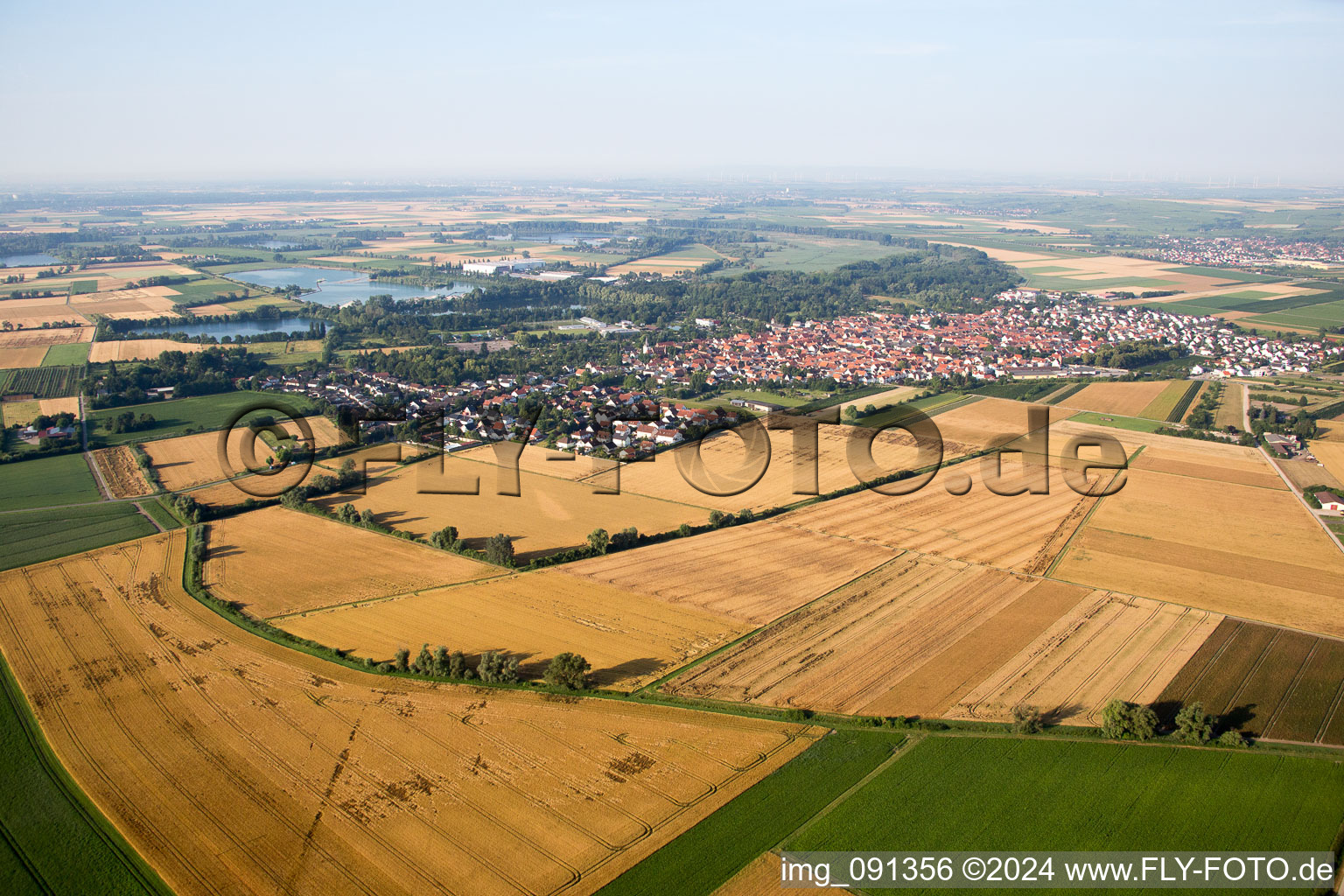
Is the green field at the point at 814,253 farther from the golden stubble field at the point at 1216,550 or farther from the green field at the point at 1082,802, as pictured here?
the green field at the point at 1082,802

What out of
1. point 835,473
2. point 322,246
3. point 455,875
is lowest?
point 455,875

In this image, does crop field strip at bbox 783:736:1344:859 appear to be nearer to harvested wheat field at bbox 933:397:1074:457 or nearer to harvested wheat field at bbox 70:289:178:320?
harvested wheat field at bbox 933:397:1074:457

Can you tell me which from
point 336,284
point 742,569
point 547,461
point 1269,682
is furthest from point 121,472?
point 336,284

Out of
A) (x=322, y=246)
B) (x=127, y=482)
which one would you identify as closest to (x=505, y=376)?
(x=127, y=482)

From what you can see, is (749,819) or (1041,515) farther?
(1041,515)

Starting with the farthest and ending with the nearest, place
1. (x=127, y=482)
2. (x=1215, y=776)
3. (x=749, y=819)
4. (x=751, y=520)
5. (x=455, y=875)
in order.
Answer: (x=127, y=482)
(x=751, y=520)
(x=1215, y=776)
(x=749, y=819)
(x=455, y=875)

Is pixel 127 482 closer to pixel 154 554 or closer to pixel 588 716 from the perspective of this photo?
pixel 154 554

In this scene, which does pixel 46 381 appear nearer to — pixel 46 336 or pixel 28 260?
pixel 46 336

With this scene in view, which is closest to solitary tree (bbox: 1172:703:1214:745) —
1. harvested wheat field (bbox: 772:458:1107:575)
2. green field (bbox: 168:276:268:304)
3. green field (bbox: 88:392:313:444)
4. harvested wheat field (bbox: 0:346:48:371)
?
harvested wheat field (bbox: 772:458:1107:575)

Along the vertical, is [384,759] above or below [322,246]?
below
